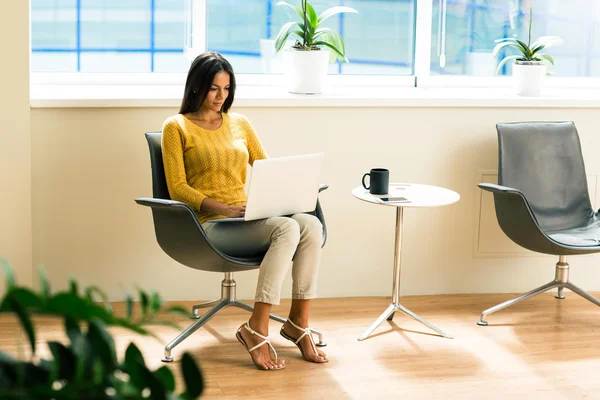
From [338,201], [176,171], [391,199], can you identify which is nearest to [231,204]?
[176,171]

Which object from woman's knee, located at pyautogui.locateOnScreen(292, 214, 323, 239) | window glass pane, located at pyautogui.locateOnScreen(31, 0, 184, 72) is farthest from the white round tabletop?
window glass pane, located at pyautogui.locateOnScreen(31, 0, 184, 72)

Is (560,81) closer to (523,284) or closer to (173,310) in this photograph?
(523,284)

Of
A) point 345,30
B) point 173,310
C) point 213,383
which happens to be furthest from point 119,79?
point 173,310

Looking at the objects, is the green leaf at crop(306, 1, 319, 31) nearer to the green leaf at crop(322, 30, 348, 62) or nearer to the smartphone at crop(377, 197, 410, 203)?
the green leaf at crop(322, 30, 348, 62)

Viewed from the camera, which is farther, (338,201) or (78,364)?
(338,201)

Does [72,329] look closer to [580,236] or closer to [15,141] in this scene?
[15,141]

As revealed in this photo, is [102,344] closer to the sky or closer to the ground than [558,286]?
closer to the sky

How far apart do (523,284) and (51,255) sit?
7.29 ft

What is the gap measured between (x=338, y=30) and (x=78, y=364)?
145 inches

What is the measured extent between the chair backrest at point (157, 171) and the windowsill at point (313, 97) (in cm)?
40

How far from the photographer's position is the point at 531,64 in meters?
4.02

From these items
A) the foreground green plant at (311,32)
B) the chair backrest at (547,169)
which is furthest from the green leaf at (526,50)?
the foreground green plant at (311,32)

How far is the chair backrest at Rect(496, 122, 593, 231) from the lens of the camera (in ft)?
12.1

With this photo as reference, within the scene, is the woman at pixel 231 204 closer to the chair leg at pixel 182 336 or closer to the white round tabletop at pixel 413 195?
the chair leg at pixel 182 336
